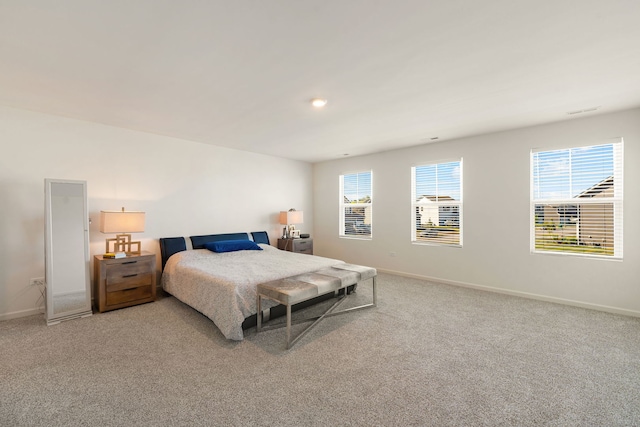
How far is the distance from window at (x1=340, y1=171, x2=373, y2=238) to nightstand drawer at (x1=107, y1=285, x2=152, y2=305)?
3.83 m

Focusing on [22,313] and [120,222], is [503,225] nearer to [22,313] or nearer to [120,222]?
[120,222]

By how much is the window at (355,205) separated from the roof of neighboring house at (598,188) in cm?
319

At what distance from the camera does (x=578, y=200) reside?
12.0 feet

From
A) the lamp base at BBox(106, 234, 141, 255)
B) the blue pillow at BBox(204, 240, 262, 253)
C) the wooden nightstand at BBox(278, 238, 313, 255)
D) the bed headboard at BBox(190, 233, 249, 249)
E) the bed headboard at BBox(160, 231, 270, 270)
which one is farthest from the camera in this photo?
the wooden nightstand at BBox(278, 238, 313, 255)

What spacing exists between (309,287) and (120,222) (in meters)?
2.60

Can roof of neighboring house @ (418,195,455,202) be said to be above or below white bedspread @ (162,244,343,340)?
above

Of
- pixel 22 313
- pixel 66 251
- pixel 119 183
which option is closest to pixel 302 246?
pixel 119 183

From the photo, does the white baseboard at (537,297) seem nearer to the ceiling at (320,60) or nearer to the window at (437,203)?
the window at (437,203)

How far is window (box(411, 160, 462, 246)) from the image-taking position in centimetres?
472

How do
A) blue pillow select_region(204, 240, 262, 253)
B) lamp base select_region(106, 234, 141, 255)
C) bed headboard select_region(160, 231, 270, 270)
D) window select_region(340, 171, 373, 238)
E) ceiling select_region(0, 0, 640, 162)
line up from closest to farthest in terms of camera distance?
ceiling select_region(0, 0, 640, 162)
lamp base select_region(106, 234, 141, 255)
bed headboard select_region(160, 231, 270, 270)
blue pillow select_region(204, 240, 262, 253)
window select_region(340, 171, 373, 238)

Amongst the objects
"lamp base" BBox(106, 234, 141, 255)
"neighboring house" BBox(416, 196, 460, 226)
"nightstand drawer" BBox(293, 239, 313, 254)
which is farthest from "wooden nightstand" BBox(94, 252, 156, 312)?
"neighboring house" BBox(416, 196, 460, 226)

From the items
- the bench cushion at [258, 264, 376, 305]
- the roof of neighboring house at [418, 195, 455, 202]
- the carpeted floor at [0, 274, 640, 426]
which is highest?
the roof of neighboring house at [418, 195, 455, 202]

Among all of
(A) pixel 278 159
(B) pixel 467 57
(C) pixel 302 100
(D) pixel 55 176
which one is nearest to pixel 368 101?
(C) pixel 302 100

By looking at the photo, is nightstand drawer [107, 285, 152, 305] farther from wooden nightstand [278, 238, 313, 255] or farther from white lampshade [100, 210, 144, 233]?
Answer: wooden nightstand [278, 238, 313, 255]
